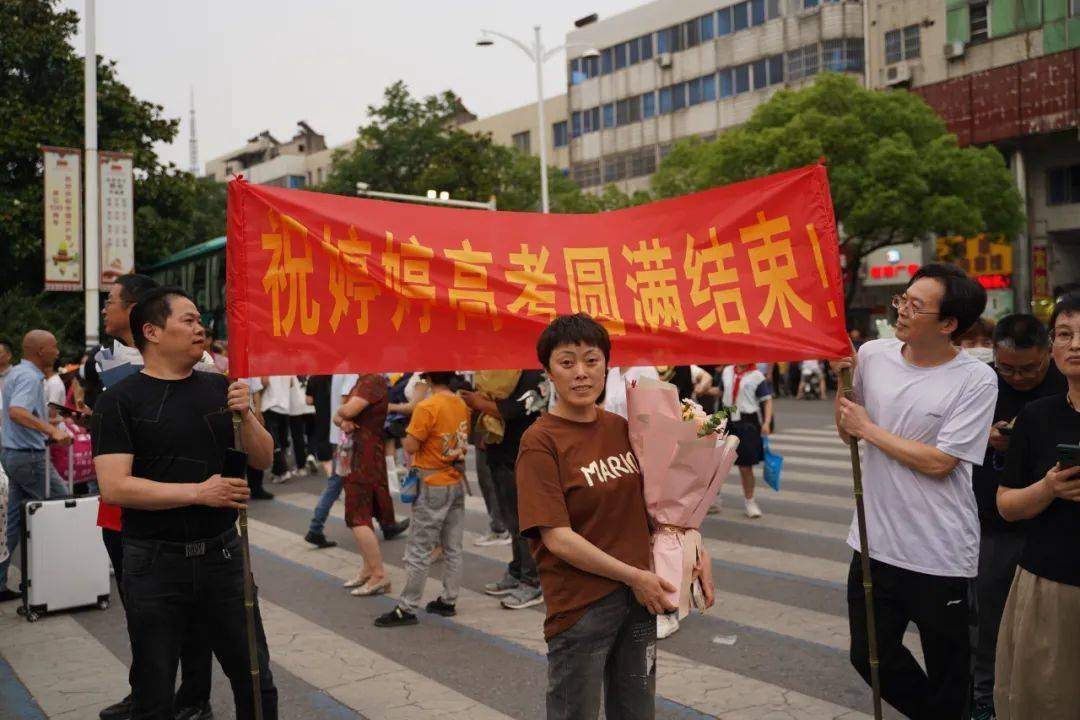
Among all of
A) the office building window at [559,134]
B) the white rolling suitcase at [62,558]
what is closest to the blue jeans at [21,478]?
the white rolling suitcase at [62,558]

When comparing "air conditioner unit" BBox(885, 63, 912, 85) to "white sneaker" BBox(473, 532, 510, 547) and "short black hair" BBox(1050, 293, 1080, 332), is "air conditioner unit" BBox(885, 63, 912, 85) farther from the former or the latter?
"short black hair" BBox(1050, 293, 1080, 332)

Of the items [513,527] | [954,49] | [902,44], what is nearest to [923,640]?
[513,527]

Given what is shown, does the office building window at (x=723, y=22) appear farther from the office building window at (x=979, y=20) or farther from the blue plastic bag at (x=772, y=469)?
the blue plastic bag at (x=772, y=469)

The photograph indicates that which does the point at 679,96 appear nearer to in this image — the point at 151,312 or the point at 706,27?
the point at 706,27

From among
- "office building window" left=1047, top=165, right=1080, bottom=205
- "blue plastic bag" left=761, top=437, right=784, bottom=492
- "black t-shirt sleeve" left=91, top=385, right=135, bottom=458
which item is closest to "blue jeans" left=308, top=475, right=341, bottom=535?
"blue plastic bag" left=761, top=437, right=784, bottom=492

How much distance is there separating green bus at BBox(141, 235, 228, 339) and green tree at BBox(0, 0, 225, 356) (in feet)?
10.1

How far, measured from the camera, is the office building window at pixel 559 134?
173ft

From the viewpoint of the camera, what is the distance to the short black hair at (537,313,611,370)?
125 inches

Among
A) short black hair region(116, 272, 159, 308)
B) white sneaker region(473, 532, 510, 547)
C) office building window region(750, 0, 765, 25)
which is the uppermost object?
office building window region(750, 0, 765, 25)

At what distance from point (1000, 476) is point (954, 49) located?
3160cm

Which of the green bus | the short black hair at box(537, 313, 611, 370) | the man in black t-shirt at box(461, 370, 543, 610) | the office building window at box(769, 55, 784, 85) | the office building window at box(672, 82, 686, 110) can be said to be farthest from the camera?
the office building window at box(672, 82, 686, 110)

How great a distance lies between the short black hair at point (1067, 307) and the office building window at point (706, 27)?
4137cm

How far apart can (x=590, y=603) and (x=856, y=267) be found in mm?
28805

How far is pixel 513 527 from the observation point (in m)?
7.19
